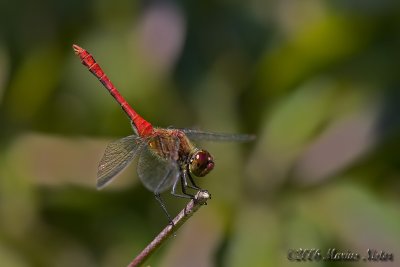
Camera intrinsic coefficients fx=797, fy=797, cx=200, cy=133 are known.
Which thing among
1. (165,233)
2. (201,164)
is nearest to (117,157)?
(201,164)

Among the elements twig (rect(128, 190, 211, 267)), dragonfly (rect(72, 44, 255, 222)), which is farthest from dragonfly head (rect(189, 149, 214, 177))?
twig (rect(128, 190, 211, 267))

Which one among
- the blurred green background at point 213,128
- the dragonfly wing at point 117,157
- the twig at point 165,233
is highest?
the twig at point 165,233

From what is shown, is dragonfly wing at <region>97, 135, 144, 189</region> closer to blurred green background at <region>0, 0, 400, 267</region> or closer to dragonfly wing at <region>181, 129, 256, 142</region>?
dragonfly wing at <region>181, 129, 256, 142</region>

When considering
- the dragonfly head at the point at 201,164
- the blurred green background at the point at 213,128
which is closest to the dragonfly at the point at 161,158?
the dragonfly head at the point at 201,164

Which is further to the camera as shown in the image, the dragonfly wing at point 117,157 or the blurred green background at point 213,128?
the blurred green background at point 213,128

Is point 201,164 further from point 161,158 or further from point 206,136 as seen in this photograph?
point 206,136

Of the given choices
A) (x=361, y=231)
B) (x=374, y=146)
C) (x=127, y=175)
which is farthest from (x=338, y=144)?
(x=127, y=175)

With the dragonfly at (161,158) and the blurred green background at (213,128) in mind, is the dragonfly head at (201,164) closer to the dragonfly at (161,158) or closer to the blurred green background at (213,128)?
the dragonfly at (161,158)
